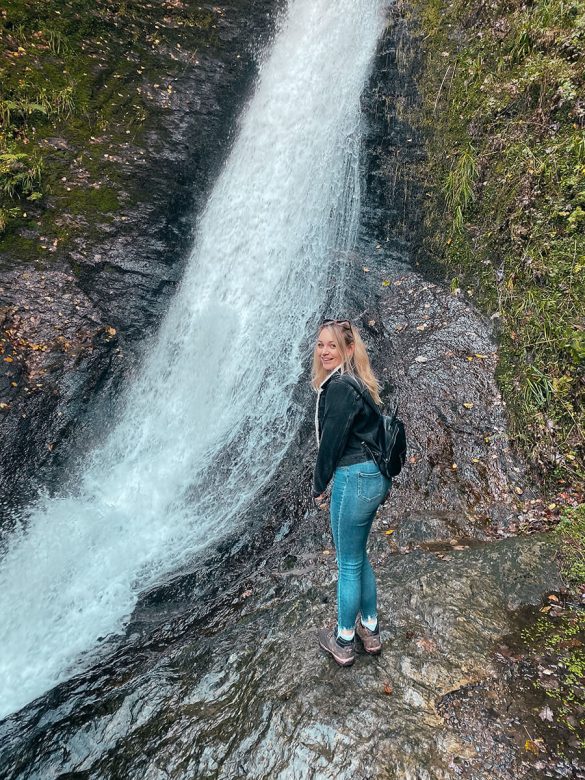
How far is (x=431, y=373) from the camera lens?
6.32 metres

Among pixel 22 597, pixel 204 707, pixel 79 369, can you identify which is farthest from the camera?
pixel 79 369

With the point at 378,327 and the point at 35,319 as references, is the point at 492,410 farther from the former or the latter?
the point at 35,319

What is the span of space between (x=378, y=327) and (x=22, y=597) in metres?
5.55

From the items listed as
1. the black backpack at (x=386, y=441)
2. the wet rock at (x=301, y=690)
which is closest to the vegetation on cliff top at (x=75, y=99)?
the wet rock at (x=301, y=690)

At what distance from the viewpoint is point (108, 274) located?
7.52m

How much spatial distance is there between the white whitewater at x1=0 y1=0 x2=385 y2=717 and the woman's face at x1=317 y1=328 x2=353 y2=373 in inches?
137

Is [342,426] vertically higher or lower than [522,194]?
lower

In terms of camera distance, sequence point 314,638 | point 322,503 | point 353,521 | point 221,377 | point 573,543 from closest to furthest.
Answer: point 353,521 < point 314,638 < point 573,543 < point 322,503 < point 221,377

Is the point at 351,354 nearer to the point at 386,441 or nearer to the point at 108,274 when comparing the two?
the point at 386,441

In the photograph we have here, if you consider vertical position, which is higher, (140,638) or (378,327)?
(378,327)

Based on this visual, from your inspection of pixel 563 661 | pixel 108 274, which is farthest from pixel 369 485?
pixel 108 274

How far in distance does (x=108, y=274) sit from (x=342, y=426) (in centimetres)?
605

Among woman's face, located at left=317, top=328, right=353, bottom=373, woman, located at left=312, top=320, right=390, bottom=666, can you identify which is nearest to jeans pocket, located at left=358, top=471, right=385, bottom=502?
woman, located at left=312, top=320, right=390, bottom=666

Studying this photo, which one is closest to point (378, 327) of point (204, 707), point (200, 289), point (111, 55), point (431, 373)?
point (431, 373)
